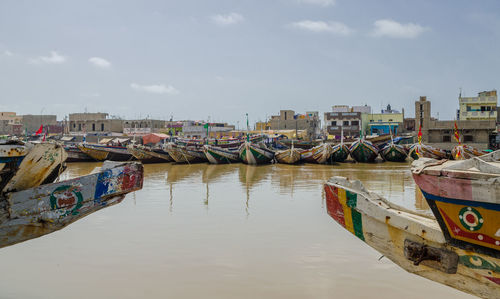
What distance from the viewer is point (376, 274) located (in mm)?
4734

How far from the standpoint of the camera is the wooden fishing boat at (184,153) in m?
24.5

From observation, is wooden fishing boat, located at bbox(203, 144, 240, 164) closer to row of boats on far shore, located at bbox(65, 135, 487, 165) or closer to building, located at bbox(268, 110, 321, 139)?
row of boats on far shore, located at bbox(65, 135, 487, 165)

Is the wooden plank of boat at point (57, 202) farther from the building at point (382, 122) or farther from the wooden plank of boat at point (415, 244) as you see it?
the building at point (382, 122)

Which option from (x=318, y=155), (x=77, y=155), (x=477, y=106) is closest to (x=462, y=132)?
(x=477, y=106)

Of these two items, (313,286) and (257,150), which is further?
(257,150)

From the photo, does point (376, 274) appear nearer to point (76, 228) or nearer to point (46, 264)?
point (46, 264)

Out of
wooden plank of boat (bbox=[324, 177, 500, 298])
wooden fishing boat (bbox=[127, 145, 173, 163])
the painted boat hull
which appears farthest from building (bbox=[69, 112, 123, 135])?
wooden plank of boat (bbox=[324, 177, 500, 298])

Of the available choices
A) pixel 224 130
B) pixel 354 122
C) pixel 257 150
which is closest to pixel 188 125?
pixel 224 130

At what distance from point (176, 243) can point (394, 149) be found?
2265cm

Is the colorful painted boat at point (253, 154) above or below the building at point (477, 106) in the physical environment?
below

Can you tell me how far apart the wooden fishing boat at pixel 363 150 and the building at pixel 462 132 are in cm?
1077

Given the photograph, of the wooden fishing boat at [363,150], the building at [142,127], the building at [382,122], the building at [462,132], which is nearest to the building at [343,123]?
the building at [382,122]

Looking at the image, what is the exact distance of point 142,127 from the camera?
51.6m

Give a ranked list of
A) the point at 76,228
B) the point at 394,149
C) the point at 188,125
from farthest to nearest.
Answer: the point at 188,125 < the point at 394,149 < the point at 76,228
